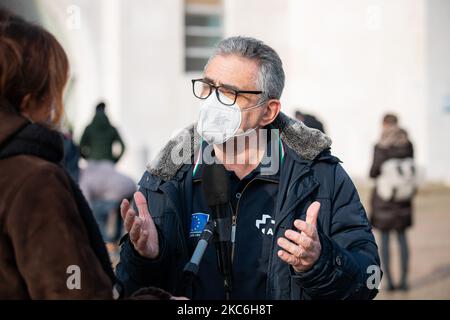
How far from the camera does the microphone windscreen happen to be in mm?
3184

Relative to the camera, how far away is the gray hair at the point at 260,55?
3.52m

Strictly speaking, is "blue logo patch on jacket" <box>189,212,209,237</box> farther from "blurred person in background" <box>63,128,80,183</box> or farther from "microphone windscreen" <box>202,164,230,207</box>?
"blurred person in background" <box>63,128,80,183</box>

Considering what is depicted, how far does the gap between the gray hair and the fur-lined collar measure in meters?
0.20

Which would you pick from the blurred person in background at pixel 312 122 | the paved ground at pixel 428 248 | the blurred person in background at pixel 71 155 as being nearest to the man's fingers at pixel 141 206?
the blurred person in background at pixel 312 122

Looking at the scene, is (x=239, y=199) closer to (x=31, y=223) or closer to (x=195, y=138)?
(x=195, y=138)

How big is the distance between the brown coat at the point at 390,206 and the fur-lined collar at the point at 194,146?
5.78 meters

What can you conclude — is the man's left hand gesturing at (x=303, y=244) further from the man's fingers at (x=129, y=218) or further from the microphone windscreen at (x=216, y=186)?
the man's fingers at (x=129, y=218)

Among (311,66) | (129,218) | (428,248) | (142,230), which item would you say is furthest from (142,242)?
(311,66)

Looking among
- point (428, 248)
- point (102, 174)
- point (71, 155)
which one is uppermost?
point (71, 155)

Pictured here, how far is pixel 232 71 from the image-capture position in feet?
11.4

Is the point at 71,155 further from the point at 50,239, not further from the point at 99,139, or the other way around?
the point at 50,239

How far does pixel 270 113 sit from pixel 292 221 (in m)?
0.62

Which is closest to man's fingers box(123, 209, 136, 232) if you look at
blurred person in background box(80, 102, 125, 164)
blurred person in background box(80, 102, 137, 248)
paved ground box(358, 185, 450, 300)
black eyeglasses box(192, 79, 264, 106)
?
black eyeglasses box(192, 79, 264, 106)
